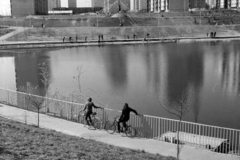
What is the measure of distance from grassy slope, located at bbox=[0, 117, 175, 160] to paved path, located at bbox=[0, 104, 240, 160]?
0.76 metres

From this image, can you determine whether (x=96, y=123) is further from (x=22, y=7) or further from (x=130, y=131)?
(x=22, y=7)

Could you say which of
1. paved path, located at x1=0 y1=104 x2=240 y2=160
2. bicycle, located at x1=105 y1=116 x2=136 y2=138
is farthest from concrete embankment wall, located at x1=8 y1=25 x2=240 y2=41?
bicycle, located at x1=105 y1=116 x2=136 y2=138

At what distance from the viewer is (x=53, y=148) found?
33.7 feet

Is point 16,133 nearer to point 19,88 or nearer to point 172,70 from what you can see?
point 19,88

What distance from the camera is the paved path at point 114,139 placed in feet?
37.8

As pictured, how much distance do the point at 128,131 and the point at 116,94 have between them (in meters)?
9.92

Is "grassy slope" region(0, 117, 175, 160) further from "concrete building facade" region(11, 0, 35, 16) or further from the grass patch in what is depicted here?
"concrete building facade" region(11, 0, 35, 16)

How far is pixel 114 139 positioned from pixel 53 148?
3.52 m

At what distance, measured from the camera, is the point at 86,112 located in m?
15.3

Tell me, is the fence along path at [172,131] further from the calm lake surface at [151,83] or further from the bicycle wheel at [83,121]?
the calm lake surface at [151,83]

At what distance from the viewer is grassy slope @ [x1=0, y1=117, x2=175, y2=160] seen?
935 cm

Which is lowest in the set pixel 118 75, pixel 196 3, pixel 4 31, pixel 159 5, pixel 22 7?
pixel 118 75

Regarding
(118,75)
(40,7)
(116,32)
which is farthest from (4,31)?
(40,7)

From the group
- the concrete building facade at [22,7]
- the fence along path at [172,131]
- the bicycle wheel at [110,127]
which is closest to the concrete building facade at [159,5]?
the concrete building facade at [22,7]
